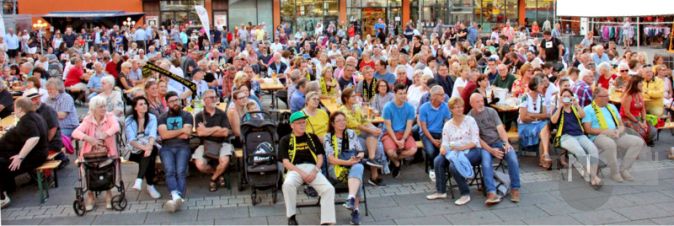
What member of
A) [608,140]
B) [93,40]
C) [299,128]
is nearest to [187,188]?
[299,128]

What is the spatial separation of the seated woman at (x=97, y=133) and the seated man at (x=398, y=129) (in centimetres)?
327

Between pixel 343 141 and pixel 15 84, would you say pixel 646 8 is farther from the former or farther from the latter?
pixel 15 84

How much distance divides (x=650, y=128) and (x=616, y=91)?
4.61 ft

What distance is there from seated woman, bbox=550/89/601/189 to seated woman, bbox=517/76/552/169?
0.62 metres

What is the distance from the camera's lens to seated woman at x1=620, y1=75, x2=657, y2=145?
30.7ft

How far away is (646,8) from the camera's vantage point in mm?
7785

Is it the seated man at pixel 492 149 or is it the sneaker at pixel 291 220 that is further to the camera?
the seated man at pixel 492 149

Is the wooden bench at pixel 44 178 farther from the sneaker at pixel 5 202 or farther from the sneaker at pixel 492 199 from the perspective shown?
the sneaker at pixel 492 199

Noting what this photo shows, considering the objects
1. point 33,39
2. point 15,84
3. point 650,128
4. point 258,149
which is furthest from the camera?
point 33,39

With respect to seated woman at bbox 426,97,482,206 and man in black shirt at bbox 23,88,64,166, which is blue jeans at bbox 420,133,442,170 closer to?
seated woman at bbox 426,97,482,206

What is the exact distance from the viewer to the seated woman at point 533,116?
9.12m

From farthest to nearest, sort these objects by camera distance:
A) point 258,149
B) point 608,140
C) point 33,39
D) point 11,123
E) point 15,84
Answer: point 33,39 < point 15,84 < point 11,123 < point 608,140 < point 258,149

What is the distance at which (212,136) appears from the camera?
8.03 m

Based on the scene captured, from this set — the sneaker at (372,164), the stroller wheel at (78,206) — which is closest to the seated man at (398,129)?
the sneaker at (372,164)
